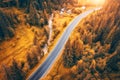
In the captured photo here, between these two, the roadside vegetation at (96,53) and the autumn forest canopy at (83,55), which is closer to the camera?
the roadside vegetation at (96,53)

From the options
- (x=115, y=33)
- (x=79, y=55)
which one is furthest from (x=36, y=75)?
(x=115, y=33)

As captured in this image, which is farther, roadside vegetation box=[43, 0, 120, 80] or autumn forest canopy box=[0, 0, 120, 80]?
autumn forest canopy box=[0, 0, 120, 80]

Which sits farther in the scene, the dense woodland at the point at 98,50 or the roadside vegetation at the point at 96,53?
the roadside vegetation at the point at 96,53

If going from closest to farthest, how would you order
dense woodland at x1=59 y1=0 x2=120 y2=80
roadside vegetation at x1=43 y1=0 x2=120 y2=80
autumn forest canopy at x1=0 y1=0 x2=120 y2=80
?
1. dense woodland at x1=59 y1=0 x2=120 y2=80
2. roadside vegetation at x1=43 y1=0 x2=120 y2=80
3. autumn forest canopy at x1=0 y1=0 x2=120 y2=80

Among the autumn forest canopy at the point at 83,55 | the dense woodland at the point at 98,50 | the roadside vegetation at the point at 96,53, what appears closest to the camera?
the dense woodland at the point at 98,50

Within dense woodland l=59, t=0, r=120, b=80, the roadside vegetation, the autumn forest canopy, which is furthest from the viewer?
the autumn forest canopy

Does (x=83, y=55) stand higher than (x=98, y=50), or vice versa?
(x=98, y=50)

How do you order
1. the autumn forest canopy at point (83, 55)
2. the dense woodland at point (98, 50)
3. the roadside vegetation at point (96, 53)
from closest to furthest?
1. the dense woodland at point (98, 50)
2. the roadside vegetation at point (96, 53)
3. the autumn forest canopy at point (83, 55)

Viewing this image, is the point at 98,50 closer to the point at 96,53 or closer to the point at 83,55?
the point at 96,53

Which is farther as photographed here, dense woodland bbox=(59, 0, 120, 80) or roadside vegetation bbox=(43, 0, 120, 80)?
roadside vegetation bbox=(43, 0, 120, 80)

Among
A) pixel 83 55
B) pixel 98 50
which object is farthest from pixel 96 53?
pixel 83 55

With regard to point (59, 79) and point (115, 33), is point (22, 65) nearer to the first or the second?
point (59, 79)
